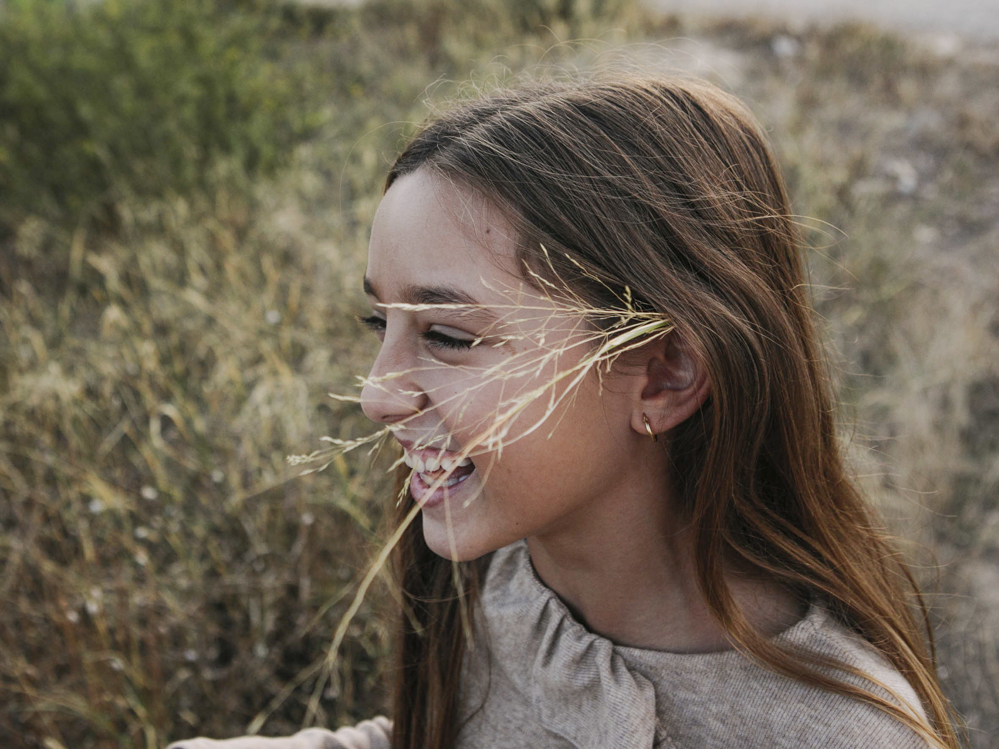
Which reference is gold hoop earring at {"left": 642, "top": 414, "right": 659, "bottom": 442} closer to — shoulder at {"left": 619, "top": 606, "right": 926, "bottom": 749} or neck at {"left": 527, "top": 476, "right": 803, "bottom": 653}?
neck at {"left": 527, "top": 476, "right": 803, "bottom": 653}

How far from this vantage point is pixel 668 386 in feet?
4.41

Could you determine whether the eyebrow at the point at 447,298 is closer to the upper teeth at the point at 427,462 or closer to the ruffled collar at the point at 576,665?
the upper teeth at the point at 427,462

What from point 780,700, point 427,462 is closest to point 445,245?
point 427,462

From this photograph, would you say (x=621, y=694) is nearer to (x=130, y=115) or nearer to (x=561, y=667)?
(x=561, y=667)


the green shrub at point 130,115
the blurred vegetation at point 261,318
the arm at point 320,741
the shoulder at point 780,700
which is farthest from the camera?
the green shrub at point 130,115

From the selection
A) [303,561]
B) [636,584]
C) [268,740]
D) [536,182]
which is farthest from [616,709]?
[303,561]

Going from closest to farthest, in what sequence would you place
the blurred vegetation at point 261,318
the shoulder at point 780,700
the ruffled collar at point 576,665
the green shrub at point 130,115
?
the shoulder at point 780,700 → the ruffled collar at point 576,665 → the blurred vegetation at point 261,318 → the green shrub at point 130,115

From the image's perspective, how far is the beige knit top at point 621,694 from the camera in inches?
49.9

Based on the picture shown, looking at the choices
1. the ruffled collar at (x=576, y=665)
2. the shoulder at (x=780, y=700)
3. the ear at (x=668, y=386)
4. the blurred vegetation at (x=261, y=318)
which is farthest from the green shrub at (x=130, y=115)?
the shoulder at (x=780, y=700)

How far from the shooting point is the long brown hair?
128 centimetres

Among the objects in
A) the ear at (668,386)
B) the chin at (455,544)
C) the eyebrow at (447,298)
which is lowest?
the chin at (455,544)

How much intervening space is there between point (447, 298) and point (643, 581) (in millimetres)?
579

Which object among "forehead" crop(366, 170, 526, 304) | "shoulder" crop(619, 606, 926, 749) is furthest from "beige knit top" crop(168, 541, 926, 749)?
"forehead" crop(366, 170, 526, 304)

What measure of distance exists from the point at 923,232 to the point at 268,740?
380 centimetres
